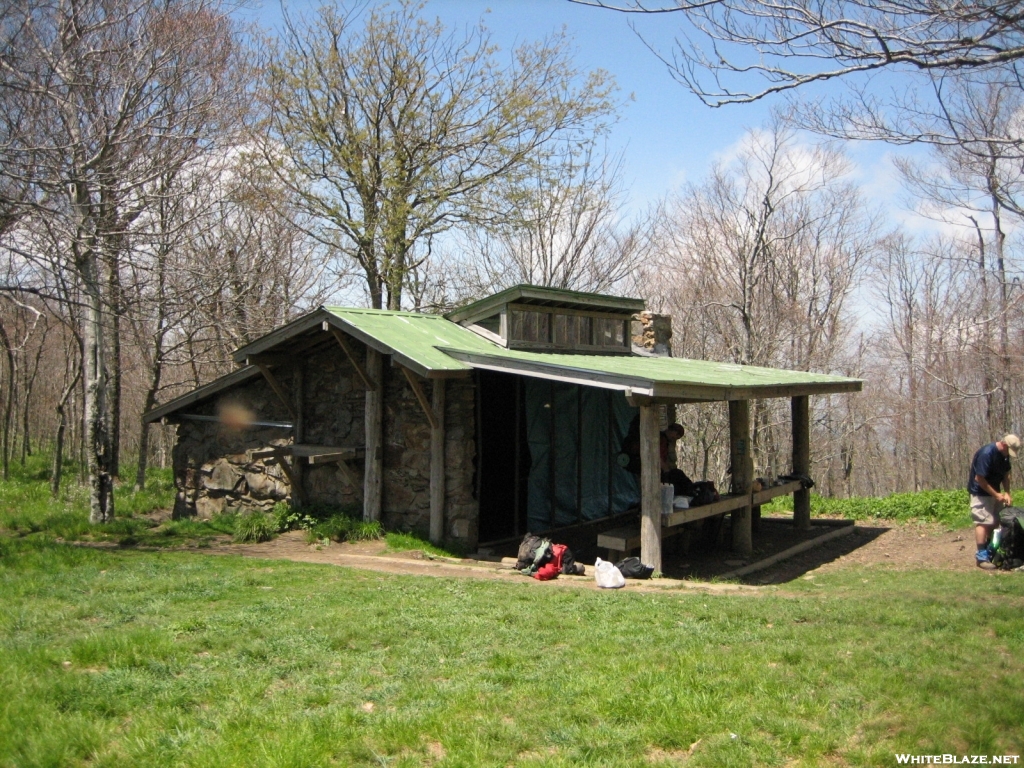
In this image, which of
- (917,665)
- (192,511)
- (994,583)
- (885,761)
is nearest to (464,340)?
(192,511)

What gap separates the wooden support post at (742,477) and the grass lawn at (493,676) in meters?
3.84

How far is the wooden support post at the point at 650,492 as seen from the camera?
9.15m

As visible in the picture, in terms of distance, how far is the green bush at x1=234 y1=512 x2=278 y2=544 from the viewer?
11281 millimetres

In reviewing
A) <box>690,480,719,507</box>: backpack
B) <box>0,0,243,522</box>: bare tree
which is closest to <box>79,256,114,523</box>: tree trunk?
<box>0,0,243,522</box>: bare tree

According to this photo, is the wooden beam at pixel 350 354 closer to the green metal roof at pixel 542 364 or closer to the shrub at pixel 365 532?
the green metal roof at pixel 542 364

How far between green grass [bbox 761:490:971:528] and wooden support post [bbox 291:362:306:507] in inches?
348

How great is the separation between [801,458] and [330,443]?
7.45 meters

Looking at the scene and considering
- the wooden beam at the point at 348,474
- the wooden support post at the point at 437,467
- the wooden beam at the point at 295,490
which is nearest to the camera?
the wooden support post at the point at 437,467

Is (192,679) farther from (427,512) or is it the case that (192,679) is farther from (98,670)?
(427,512)

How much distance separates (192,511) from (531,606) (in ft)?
26.4

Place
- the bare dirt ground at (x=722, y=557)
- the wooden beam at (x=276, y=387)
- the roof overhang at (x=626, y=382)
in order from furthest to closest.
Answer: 1. the wooden beam at (x=276, y=387)
2. the bare dirt ground at (x=722, y=557)
3. the roof overhang at (x=626, y=382)

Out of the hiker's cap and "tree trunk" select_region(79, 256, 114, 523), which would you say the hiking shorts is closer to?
the hiker's cap

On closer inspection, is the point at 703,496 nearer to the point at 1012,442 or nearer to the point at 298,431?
the point at 1012,442

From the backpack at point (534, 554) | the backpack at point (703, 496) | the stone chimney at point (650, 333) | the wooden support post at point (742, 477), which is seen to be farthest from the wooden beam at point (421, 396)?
the stone chimney at point (650, 333)
